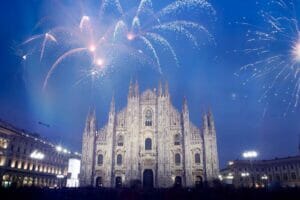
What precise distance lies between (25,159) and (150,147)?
79.7 ft

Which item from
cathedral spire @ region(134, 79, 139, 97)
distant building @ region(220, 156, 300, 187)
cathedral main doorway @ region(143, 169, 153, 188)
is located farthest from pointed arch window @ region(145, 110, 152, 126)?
distant building @ region(220, 156, 300, 187)

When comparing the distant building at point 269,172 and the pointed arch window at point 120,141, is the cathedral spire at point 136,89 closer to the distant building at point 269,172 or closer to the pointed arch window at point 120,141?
the pointed arch window at point 120,141

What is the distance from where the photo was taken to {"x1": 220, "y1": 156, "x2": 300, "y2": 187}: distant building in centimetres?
6022

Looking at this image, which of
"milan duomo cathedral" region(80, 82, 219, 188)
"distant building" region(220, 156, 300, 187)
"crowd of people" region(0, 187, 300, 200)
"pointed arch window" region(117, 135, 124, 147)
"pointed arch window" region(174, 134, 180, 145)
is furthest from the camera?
"distant building" region(220, 156, 300, 187)

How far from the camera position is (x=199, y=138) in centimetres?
4231

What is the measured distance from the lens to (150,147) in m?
43.3

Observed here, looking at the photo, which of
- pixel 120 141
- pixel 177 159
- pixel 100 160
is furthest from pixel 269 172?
pixel 100 160

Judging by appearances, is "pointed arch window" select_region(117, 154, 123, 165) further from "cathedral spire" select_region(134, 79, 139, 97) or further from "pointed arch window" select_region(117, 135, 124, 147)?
"cathedral spire" select_region(134, 79, 139, 97)

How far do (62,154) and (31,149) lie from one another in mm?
17978

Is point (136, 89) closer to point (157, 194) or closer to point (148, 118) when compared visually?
point (148, 118)

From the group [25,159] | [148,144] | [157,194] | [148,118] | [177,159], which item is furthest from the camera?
[25,159]

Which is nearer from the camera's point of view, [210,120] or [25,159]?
[210,120]

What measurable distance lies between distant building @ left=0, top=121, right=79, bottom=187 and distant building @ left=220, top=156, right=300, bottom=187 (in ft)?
126

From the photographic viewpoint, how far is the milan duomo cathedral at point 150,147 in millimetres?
40781
